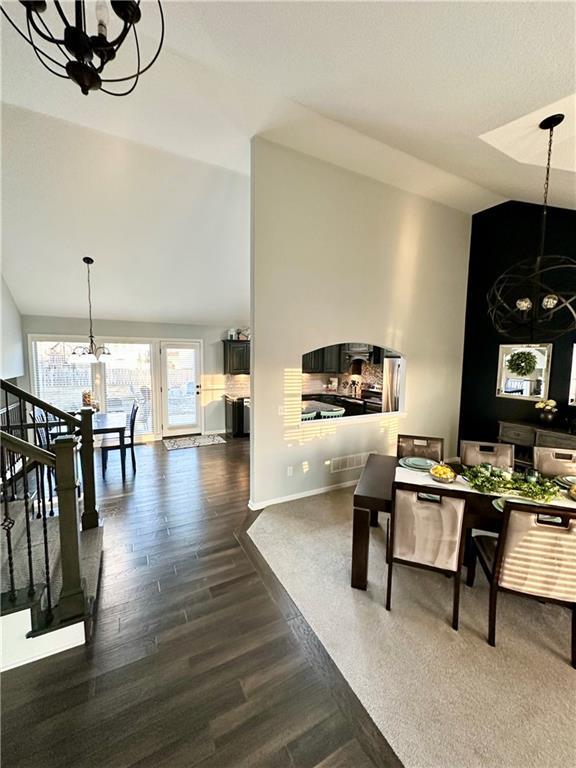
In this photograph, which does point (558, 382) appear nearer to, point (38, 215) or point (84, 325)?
point (38, 215)

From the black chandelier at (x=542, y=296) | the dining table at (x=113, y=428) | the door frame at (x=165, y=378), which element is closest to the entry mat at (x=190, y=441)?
the door frame at (x=165, y=378)

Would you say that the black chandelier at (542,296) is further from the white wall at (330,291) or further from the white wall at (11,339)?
the white wall at (11,339)

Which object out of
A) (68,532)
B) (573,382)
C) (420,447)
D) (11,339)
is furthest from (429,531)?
(11,339)

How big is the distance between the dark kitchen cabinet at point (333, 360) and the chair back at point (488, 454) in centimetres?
497

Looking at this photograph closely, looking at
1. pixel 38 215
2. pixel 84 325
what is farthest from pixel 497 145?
pixel 84 325

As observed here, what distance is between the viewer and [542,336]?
177 inches

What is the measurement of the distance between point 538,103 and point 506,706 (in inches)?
160

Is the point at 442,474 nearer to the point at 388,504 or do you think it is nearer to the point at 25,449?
the point at 388,504

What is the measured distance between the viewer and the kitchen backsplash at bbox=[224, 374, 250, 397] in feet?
24.0

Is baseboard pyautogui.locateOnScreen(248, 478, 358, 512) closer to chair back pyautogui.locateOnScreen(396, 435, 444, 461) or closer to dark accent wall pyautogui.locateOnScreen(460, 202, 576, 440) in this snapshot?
chair back pyautogui.locateOnScreen(396, 435, 444, 461)

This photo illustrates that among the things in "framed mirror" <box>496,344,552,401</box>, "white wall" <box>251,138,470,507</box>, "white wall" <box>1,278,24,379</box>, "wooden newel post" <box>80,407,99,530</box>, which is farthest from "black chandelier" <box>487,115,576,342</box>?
"white wall" <box>1,278,24,379</box>

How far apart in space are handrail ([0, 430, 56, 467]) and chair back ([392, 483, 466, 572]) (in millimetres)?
2216

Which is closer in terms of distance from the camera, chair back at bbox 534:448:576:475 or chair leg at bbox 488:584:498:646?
chair leg at bbox 488:584:498:646

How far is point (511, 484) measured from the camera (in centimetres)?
229
